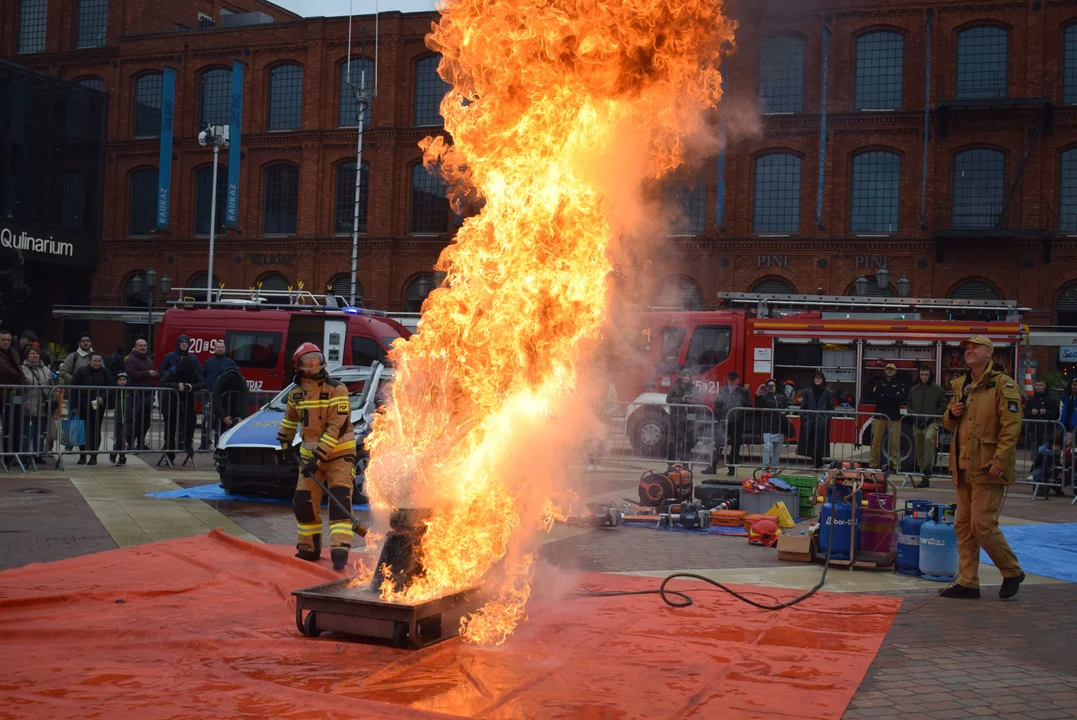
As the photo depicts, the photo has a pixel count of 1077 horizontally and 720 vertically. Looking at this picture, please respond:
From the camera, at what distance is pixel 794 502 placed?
12.6 metres

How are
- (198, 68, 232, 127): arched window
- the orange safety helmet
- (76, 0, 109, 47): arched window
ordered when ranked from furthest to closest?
(76, 0, 109, 47): arched window → (198, 68, 232, 127): arched window → the orange safety helmet

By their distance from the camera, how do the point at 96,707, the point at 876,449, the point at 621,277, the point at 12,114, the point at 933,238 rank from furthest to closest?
1. the point at 12,114
2. the point at 933,238
3. the point at 876,449
4. the point at 621,277
5. the point at 96,707

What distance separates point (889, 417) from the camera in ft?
60.0

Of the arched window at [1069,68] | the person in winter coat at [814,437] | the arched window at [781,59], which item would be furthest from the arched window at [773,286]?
the arched window at [781,59]

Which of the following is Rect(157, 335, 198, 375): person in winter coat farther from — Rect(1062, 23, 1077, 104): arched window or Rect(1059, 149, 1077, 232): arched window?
Rect(1062, 23, 1077, 104): arched window

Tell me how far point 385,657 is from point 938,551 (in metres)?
5.54

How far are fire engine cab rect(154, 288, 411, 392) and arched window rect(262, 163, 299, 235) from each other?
671 inches

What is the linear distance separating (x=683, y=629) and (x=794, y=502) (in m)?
6.05

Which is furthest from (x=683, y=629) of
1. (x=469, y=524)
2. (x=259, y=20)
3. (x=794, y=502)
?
(x=259, y=20)

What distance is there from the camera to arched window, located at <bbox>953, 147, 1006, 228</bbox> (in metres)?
34.9

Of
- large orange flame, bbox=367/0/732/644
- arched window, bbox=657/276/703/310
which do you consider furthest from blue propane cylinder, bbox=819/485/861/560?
arched window, bbox=657/276/703/310

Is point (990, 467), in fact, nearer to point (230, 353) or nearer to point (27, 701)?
point (27, 701)

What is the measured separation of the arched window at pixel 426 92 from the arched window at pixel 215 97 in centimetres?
870

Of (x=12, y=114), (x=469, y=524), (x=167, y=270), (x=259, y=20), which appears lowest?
(x=469, y=524)
